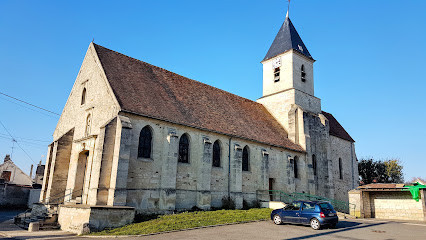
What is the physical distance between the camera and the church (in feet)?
55.0

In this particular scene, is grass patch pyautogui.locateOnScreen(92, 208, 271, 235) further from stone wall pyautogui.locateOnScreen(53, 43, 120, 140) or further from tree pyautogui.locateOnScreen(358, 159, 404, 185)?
tree pyautogui.locateOnScreen(358, 159, 404, 185)

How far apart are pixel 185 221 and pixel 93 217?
4249 mm

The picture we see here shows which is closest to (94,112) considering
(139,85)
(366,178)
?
(139,85)

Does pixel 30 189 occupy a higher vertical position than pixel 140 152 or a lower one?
lower

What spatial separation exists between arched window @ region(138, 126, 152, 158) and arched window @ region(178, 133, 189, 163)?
7.08ft

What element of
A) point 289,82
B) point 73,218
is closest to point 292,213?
point 73,218

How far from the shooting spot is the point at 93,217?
1379 cm

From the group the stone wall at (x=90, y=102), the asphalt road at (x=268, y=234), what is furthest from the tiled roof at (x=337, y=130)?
the stone wall at (x=90, y=102)

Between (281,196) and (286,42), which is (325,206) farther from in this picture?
(286,42)

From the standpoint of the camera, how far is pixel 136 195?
16.7 m

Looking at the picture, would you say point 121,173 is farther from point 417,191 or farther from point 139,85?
point 417,191

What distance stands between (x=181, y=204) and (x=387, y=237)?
426 inches

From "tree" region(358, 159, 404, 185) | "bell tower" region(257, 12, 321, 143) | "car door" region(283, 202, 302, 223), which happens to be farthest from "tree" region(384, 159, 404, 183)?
"car door" region(283, 202, 302, 223)

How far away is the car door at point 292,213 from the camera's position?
50.9ft
